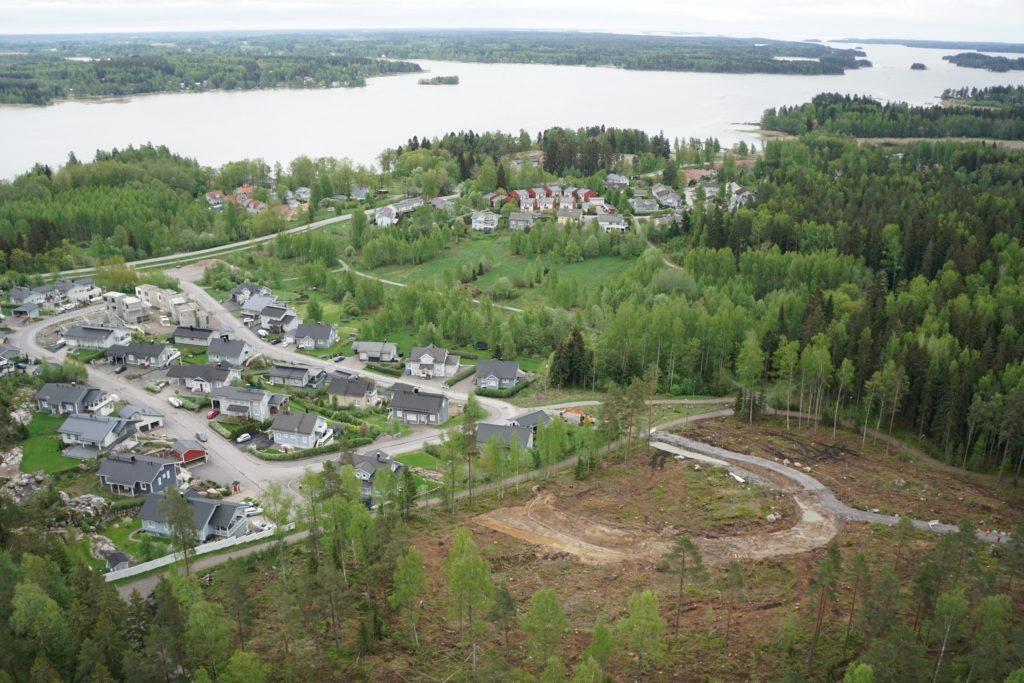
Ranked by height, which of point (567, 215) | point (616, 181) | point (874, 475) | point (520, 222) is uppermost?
point (616, 181)

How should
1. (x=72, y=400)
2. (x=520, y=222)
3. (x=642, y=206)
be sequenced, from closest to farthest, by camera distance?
1. (x=72, y=400)
2. (x=520, y=222)
3. (x=642, y=206)

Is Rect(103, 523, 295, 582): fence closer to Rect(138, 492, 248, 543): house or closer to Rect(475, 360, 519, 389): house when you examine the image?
Rect(138, 492, 248, 543): house

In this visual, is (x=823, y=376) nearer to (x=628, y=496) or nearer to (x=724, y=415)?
(x=724, y=415)

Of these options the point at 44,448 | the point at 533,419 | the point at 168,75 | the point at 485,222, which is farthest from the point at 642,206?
the point at 168,75

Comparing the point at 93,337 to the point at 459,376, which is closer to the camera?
the point at 459,376

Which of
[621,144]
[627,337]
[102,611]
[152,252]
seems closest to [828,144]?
[621,144]

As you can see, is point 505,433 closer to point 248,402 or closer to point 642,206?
point 248,402

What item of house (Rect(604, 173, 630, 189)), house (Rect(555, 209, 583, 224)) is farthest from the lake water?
house (Rect(555, 209, 583, 224))
